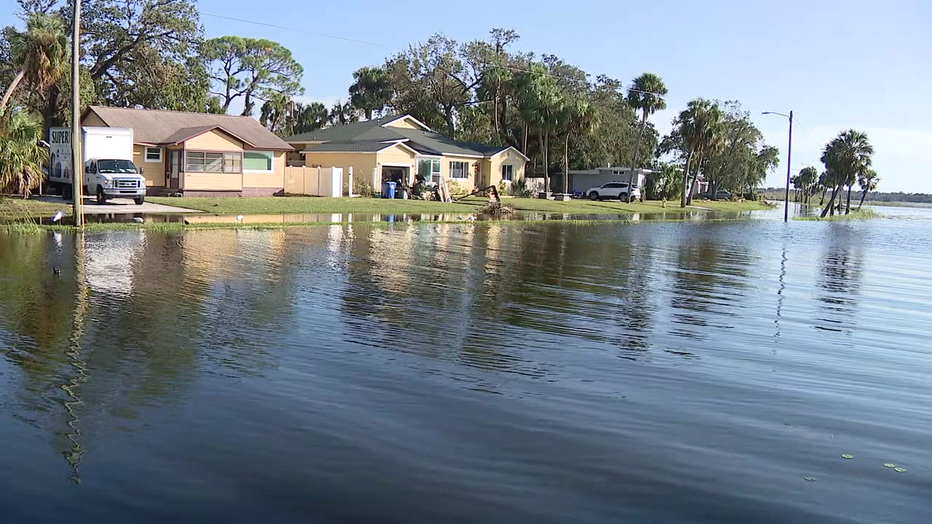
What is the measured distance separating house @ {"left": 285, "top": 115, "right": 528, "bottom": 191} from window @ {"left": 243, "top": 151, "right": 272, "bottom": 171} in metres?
5.42

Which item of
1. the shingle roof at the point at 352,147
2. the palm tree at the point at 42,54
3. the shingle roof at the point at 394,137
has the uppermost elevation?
the palm tree at the point at 42,54

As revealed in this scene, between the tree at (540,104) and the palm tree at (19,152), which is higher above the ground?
the tree at (540,104)

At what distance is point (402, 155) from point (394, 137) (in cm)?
310

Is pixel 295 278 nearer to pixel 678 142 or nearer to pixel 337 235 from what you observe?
pixel 337 235

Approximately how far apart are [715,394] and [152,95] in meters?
57.3

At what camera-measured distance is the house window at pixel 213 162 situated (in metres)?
45.0

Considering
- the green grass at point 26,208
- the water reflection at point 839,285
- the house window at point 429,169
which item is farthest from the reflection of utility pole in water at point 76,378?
the house window at point 429,169

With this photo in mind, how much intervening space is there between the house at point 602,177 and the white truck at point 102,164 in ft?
163

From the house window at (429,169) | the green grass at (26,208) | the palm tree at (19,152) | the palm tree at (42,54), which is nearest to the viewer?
the palm tree at (19,152)

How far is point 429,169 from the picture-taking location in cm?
5928

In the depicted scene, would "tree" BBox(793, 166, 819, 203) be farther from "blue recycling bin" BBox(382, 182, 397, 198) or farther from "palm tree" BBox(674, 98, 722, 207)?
"blue recycling bin" BBox(382, 182, 397, 198)

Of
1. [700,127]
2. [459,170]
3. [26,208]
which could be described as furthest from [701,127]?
[26,208]

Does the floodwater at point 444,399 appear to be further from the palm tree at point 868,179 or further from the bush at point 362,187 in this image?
the palm tree at point 868,179

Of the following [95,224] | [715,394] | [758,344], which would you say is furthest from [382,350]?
[95,224]
